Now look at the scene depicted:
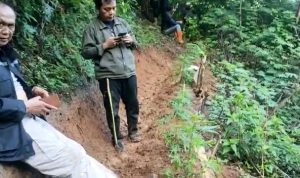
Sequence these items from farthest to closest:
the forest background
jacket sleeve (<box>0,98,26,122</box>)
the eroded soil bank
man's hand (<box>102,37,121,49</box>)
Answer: the forest background → man's hand (<box>102,37,121,49</box>) → the eroded soil bank → jacket sleeve (<box>0,98,26,122</box>)

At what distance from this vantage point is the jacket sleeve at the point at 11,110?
9.86 feet

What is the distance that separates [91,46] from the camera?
5145mm

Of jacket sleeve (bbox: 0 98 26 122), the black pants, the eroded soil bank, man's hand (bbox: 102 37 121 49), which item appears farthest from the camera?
the black pants

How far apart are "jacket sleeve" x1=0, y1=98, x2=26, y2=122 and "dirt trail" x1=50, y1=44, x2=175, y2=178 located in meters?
1.96

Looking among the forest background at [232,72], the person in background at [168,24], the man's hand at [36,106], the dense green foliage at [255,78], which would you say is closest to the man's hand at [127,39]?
the forest background at [232,72]

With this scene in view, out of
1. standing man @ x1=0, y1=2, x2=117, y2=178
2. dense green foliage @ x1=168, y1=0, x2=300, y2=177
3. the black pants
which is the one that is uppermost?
standing man @ x1=0, y1=2, x2=117, y2=178

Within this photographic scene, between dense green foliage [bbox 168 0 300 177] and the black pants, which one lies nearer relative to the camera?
the black pants

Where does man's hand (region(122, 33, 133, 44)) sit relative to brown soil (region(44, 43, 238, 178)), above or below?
above

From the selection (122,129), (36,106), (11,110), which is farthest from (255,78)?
(11,110)

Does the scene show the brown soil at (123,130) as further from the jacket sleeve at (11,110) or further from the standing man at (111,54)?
the jacket sleeve at (11,110)

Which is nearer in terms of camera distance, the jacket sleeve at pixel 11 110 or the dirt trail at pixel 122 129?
the jacket sleeve at pixel 11 110

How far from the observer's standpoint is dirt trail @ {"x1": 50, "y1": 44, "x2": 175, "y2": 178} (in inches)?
196

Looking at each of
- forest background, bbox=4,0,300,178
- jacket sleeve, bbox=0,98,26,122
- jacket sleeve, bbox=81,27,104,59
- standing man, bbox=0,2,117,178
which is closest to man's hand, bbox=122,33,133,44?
jacket sleeve, bbox=81,27,104,59

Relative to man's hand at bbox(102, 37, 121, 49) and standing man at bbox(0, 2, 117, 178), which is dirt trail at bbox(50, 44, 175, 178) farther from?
standing man at bbox(0, 2, 117, 178)
